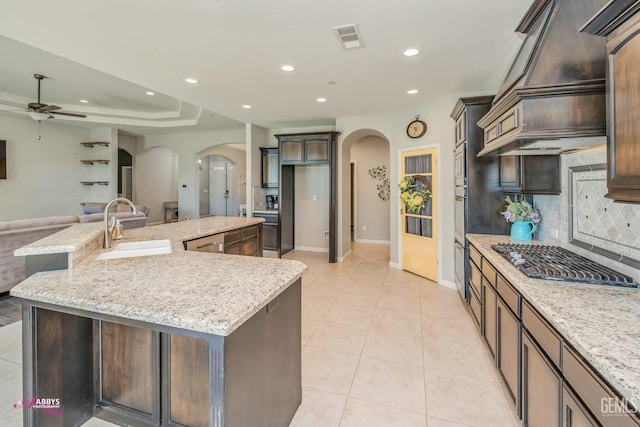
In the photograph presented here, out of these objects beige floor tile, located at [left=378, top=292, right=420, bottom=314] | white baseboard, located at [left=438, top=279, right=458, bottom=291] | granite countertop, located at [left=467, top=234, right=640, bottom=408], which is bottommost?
beige floor tile, located at [left=378, top=292, right=420, bottom=314]

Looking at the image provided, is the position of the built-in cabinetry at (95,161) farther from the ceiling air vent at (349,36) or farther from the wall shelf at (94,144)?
the ceiling air vent at (349,36)

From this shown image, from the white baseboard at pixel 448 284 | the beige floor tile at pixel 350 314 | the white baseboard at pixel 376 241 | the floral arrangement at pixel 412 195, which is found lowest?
the beige floor tile at pixel 350 314

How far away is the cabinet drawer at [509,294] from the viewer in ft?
5.50

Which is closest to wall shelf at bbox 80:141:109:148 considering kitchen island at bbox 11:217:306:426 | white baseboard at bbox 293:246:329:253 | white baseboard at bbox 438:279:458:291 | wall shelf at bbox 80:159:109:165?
wall shelf at bbox 80:159:109:165

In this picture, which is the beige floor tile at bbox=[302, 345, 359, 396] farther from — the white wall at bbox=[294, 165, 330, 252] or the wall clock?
the white wall at bbox=[294, 165, 330, 252]

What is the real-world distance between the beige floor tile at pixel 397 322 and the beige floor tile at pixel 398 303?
11 cm

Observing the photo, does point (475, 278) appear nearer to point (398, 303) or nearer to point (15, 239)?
point (398, 303)

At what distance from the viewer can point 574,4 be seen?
1.70m

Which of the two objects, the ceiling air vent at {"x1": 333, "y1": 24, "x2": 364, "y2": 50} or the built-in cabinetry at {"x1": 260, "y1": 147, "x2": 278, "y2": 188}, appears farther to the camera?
the built-in cabinetry at {"x1": 260, "y1": 147, "x2": 278, "y2": 188}

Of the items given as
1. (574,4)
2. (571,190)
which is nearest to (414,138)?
(571,190)

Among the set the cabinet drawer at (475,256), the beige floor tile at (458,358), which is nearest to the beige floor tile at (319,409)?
the beige floor tile at (458,358)

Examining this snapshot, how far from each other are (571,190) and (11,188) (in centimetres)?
967

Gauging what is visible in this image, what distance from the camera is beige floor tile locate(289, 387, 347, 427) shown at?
5.91 ft

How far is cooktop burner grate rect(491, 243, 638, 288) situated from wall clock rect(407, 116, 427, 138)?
8.67 feet
